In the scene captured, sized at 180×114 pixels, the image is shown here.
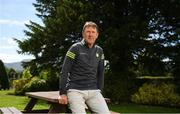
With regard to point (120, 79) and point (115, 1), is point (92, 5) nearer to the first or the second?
point (115, 1)

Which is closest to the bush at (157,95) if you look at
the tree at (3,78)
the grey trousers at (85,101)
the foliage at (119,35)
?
the foliage at (119,35)

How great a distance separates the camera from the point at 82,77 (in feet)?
22.0

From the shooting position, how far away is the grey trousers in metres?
6.55

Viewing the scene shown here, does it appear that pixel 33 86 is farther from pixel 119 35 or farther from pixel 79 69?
pixel 79 69

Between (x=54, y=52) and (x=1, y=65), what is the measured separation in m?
12.4

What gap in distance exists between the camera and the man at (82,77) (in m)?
6.62

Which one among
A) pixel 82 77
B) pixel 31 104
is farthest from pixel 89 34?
pixel 31 104

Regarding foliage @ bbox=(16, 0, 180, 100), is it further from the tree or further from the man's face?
the man's face

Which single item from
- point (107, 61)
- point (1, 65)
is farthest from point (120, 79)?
point (1, 65)

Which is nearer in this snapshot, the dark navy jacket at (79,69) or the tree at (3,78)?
the dark navy jacket at (79,69)

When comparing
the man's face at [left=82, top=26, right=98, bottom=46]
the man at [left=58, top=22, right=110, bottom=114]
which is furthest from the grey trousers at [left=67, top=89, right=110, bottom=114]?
the man's face at [left=82, top=26, right=98, bottom=46]

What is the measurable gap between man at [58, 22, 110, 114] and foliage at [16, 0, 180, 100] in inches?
569

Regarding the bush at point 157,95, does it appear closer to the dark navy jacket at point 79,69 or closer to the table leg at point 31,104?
the table leg at point 31,104

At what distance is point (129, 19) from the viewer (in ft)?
74.0
